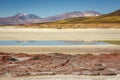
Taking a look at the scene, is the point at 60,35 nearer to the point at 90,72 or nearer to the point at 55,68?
the point at 55,68

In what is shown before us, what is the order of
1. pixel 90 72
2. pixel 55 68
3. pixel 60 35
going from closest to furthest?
1. pixel 90 72
2. pixel 55 68
3. pixel 60 35

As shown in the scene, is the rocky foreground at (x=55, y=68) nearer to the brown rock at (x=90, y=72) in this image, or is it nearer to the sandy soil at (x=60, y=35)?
the brown rock at (x=90, y=72)

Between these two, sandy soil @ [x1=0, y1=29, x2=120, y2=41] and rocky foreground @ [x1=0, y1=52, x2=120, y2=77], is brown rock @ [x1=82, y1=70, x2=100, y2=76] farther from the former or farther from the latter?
sandy soil @ [x1=0, y1=29, x2=120, y2=41]

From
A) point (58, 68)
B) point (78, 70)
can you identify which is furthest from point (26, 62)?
point (78, 70)

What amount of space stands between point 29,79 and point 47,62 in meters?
5.33

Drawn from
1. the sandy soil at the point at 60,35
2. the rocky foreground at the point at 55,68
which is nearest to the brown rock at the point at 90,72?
the rocky foreground at the point at 55,68

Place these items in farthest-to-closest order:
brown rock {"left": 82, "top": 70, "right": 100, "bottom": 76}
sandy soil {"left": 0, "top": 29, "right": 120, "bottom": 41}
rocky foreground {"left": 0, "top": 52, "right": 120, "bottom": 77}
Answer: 1. sandy soil {"left": 0, "top": 29, "right": 120, "bottom": 41}
2. rocky foreground {"left": 0, "top": 52, "right": 120, "bottom": 77}
3. brown rock {"left": 82, "top": 70, "right": 100, "bottom": 76}

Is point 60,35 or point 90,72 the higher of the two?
point 90,72

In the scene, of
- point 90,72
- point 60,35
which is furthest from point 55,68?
point 60,35

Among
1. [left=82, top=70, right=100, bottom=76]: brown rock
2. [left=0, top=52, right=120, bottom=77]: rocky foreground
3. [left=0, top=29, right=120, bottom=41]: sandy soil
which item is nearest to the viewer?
[left=82, top=70, right=100, bottom=76]: brown rock

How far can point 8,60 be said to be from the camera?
20969 mm

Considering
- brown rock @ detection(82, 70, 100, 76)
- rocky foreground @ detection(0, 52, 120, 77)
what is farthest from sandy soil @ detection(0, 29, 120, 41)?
brown rock @ detection(82, 70, 100, 76)

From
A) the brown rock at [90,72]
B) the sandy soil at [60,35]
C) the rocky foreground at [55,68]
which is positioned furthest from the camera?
the sandy soil at [60,35]

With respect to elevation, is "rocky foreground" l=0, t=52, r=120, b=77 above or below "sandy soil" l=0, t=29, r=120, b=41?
above
